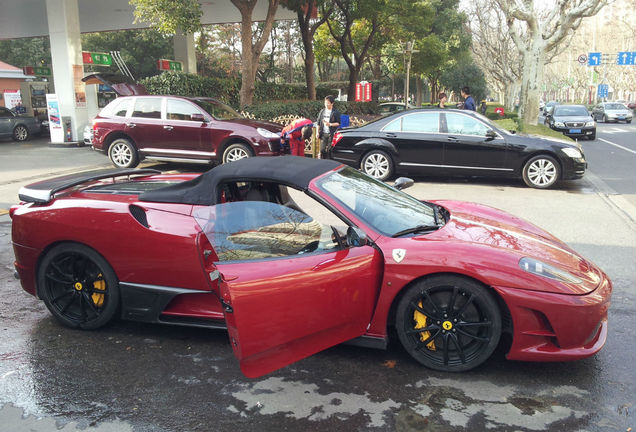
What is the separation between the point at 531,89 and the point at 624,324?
17621 mm

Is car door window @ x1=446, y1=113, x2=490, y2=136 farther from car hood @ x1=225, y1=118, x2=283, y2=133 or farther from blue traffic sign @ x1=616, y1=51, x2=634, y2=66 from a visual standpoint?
blue traffic sign @ x1=616, y1=51, x2=634, y2=66

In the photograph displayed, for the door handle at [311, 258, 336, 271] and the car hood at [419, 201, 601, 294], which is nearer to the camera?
the door handle at [311, 258, 336, 271]

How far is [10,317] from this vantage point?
4.50 m

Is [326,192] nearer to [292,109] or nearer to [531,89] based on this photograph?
[292,109]

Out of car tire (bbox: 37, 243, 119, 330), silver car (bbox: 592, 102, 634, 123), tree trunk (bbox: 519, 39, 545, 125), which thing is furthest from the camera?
silver car (bbox: 592, 102, 634, 123)

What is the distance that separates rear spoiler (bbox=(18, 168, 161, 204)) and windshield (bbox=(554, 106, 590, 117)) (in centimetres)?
2251

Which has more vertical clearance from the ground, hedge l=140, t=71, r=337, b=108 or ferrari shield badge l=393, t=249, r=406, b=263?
hedge l=140, t=71, r=337, b=108

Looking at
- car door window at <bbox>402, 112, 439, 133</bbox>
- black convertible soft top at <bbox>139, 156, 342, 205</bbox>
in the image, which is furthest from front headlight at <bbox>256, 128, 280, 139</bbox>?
black convertible soft top at <bbox>139, 156, 342, 205</bbox>

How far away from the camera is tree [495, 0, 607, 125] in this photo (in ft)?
57.9

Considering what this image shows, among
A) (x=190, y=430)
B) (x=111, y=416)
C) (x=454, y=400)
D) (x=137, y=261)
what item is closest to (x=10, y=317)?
(x=137, y=261)

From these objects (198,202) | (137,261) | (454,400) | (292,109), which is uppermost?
(292,109)

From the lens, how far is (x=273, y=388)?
11.0 ft

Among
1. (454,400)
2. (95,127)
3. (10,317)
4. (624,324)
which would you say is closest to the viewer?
(454,400)

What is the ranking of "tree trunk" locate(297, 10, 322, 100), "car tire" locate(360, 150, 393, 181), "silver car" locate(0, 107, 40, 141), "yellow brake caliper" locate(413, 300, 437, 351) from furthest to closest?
"tree trunk" locate(297, 10, 322, 100)
"silver car" locate(0, 107, 40, 141)
"car tire" locate(360, 150, 393, 181)
"yellow brake caliper" locate(413, 300, 437, 351)
